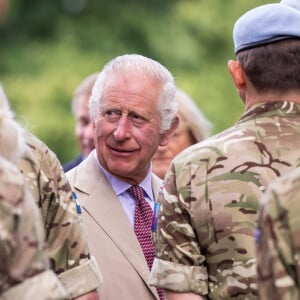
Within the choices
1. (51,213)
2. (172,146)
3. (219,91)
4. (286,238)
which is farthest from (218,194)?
(219,91)

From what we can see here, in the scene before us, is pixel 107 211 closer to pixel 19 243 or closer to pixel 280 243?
pixel 19 243

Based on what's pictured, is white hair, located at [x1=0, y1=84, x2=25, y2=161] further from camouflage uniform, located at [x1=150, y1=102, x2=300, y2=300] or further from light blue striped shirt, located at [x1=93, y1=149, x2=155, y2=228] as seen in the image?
light blue striped shirt, located at [x1=93, y1=149, x2=155, y2=228]

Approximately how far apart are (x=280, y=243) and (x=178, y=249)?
136cm

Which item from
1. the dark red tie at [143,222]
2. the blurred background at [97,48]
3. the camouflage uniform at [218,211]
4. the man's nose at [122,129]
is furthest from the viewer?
the blurred background at [97,48]

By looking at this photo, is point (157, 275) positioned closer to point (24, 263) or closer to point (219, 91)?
point (24, 263)

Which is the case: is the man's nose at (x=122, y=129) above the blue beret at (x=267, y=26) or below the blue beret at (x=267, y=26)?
below

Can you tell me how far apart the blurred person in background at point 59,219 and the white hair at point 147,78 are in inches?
48.4

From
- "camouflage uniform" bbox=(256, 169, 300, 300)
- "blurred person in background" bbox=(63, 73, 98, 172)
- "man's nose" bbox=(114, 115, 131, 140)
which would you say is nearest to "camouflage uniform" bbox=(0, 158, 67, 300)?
"camouflage uniform" bbox=(256, 169, 300, 300)

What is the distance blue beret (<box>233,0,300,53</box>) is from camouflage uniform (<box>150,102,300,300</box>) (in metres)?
0.34

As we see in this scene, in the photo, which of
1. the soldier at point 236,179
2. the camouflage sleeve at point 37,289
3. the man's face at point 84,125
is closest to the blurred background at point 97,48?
the man's face at point 84,125

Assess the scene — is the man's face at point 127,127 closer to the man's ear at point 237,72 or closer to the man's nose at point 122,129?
the man's nose at point 122,129

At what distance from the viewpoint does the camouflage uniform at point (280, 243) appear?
14.7 feet

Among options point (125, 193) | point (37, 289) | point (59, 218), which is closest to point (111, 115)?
point (125, 193)

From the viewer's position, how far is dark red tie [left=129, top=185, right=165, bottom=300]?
7.13 meters
